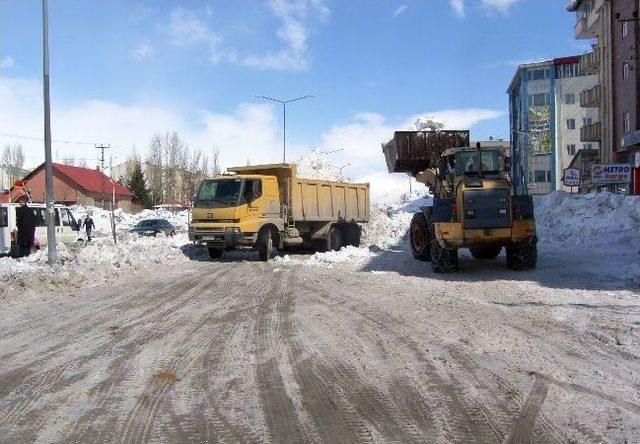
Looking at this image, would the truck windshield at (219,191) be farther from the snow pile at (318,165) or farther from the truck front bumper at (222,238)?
the snow pile at (318,165)

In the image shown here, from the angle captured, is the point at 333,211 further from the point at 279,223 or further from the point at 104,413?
the point at 104,413

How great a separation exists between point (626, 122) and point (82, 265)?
33.4 metres

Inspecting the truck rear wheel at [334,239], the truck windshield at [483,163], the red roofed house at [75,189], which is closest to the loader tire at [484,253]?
the truck windshield at [483,163]

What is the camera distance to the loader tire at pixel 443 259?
1305 cm

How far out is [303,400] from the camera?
4898mm

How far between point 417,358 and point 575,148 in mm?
A: 66725

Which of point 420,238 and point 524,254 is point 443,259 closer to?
point 524,254

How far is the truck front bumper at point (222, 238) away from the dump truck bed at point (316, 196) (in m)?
2.11

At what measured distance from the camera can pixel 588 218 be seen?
20844 millimetres

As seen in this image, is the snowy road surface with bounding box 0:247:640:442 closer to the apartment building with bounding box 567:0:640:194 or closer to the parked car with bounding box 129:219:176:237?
the parked car with bounding box 129:219:176:237

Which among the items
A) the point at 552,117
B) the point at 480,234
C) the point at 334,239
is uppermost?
the point at 552,117

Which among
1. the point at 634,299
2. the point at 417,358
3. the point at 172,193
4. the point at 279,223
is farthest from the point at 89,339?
the point at 172,193

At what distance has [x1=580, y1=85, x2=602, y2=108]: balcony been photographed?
40.5 m

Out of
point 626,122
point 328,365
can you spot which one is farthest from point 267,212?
point 626,122
